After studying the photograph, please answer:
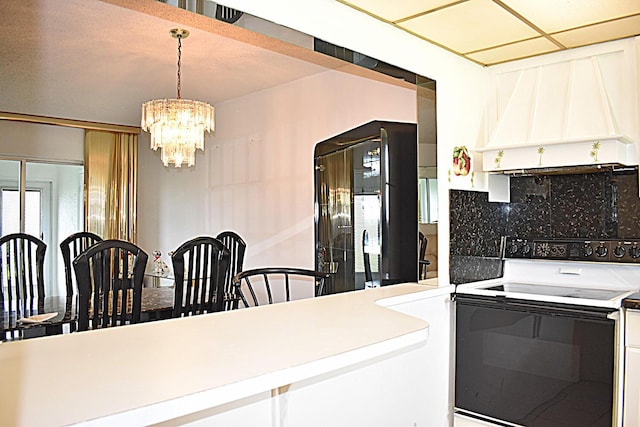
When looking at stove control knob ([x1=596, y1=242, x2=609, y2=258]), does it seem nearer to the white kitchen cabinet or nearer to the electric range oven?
the electric range oven

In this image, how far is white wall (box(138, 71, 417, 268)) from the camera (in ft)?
12.8

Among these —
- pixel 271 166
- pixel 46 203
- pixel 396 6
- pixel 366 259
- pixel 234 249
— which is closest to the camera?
pixel 396 6

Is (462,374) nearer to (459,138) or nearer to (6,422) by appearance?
(459,138)

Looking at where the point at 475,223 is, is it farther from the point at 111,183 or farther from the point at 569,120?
the point at 111,183

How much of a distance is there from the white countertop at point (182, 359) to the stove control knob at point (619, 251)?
1.56 metres

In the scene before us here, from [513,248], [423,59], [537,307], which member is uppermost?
[423,59]

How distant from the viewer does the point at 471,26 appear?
2402mm

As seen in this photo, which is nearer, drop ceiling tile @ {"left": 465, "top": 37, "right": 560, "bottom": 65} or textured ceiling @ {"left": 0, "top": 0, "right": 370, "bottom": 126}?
drop ceiling tile @ {"left": 465, "top": 37, "right": 560, "bottom": 65}

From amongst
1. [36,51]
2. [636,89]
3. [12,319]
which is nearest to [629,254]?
[636,89]

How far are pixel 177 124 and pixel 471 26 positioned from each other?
2094 millimetres

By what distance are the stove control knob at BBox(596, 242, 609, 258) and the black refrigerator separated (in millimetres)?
916

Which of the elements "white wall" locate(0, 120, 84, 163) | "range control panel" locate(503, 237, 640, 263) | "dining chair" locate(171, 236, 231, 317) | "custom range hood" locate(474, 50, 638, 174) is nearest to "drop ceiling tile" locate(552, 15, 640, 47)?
"custom range hood" locate(474, 50, 638, 174)

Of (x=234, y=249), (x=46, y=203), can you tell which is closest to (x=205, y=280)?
(x=234, y=249)

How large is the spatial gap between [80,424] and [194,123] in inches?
119
